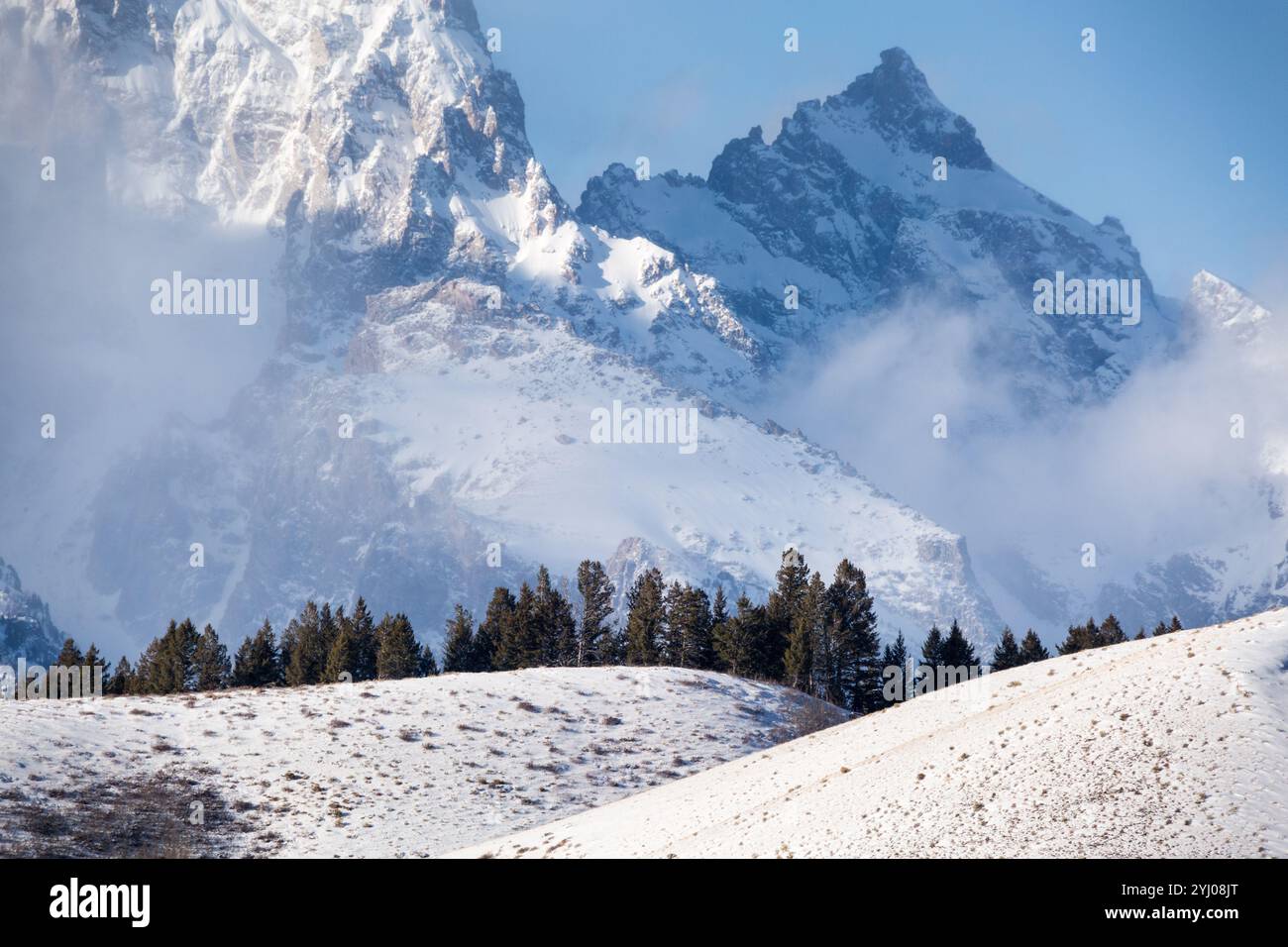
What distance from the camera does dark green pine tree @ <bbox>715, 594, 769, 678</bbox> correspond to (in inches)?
3812

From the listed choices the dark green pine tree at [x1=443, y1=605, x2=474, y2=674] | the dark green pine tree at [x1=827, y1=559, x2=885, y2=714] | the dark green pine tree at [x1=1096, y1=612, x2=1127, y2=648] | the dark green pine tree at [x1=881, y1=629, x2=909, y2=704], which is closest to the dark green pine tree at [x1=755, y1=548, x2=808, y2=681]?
the dark green pine tree at [x1=827, y1=559, x2=885, y2=714]

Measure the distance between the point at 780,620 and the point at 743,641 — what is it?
440cm

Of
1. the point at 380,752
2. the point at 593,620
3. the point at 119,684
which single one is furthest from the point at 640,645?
the point at 119,684

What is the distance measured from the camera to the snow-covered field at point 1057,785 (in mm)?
35656

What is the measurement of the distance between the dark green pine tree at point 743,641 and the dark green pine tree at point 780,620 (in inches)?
16.2

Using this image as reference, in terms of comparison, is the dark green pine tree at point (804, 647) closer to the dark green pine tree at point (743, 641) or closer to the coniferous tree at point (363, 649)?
the dark green pine tree at point (743, 641)

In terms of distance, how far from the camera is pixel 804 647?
3686 inches

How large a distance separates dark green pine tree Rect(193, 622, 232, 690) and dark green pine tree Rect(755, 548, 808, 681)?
41319 millimetres

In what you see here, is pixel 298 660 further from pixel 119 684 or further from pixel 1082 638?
pixel 1082 638

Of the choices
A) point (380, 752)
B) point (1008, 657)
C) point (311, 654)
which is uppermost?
point (311, 654)

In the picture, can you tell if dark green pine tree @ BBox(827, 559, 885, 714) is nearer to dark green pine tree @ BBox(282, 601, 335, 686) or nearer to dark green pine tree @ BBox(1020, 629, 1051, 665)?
dark green pine tree @ BBox(1020, 629, 1051, 665)

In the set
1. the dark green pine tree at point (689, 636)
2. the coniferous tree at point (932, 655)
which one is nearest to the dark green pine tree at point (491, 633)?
the dark green pine tree at point (689, 636)
